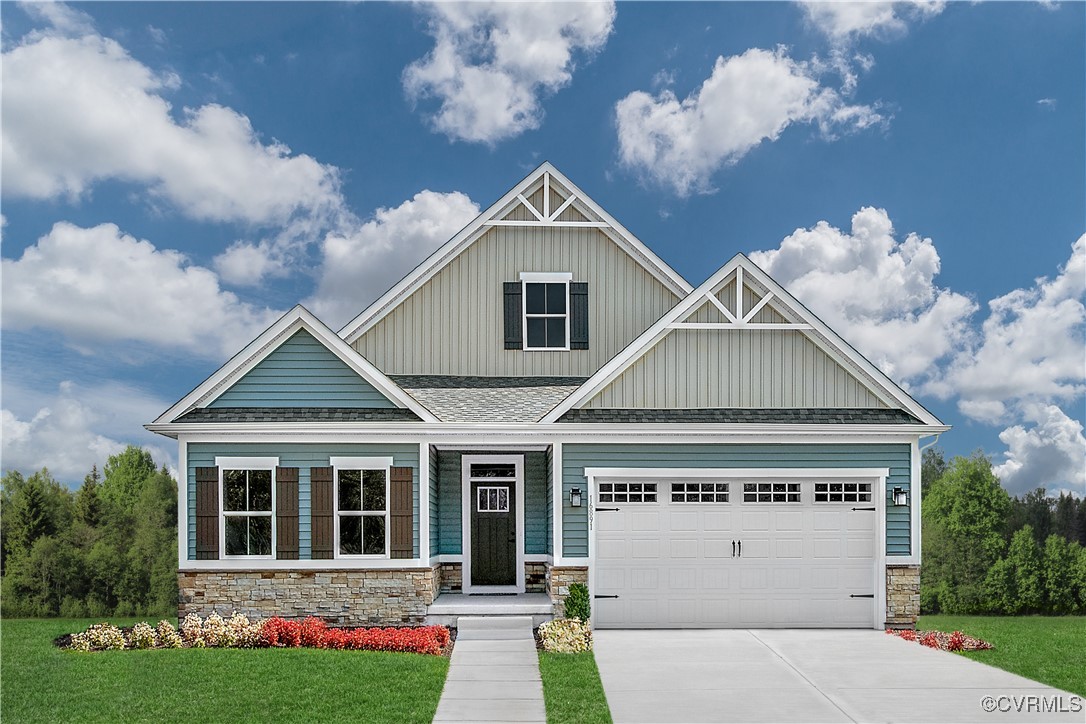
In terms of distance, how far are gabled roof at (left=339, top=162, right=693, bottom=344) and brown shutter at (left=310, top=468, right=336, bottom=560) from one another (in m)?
3.85

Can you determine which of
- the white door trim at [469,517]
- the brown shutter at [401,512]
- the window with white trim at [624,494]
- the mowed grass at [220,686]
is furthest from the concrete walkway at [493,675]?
the window with white trim at [624,494]

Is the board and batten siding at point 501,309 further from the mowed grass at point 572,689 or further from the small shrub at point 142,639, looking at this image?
the mowed grass at point 572,689

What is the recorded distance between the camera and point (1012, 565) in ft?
66.8

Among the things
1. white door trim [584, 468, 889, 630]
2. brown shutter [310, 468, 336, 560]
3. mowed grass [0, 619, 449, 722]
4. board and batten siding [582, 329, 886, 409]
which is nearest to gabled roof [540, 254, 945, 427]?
board and batten siding [582, 329, 886, 409]

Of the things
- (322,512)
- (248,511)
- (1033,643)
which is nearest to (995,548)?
(1033,643)

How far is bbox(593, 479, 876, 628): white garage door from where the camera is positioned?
14.6 m

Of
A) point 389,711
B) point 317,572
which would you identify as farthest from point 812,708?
point 317,572

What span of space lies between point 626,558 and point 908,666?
14.7ft

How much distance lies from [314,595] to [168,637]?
6.93 feet

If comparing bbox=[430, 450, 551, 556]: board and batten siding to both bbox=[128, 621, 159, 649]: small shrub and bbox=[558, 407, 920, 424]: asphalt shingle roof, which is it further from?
bbox=[128, 621, 159, 649]: small shrub

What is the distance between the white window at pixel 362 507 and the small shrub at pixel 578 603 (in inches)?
115

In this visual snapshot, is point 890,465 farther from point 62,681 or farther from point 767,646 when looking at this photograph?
point 62,681

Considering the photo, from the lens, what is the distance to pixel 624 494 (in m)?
14.7

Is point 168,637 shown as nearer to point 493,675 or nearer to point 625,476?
point 493,675
